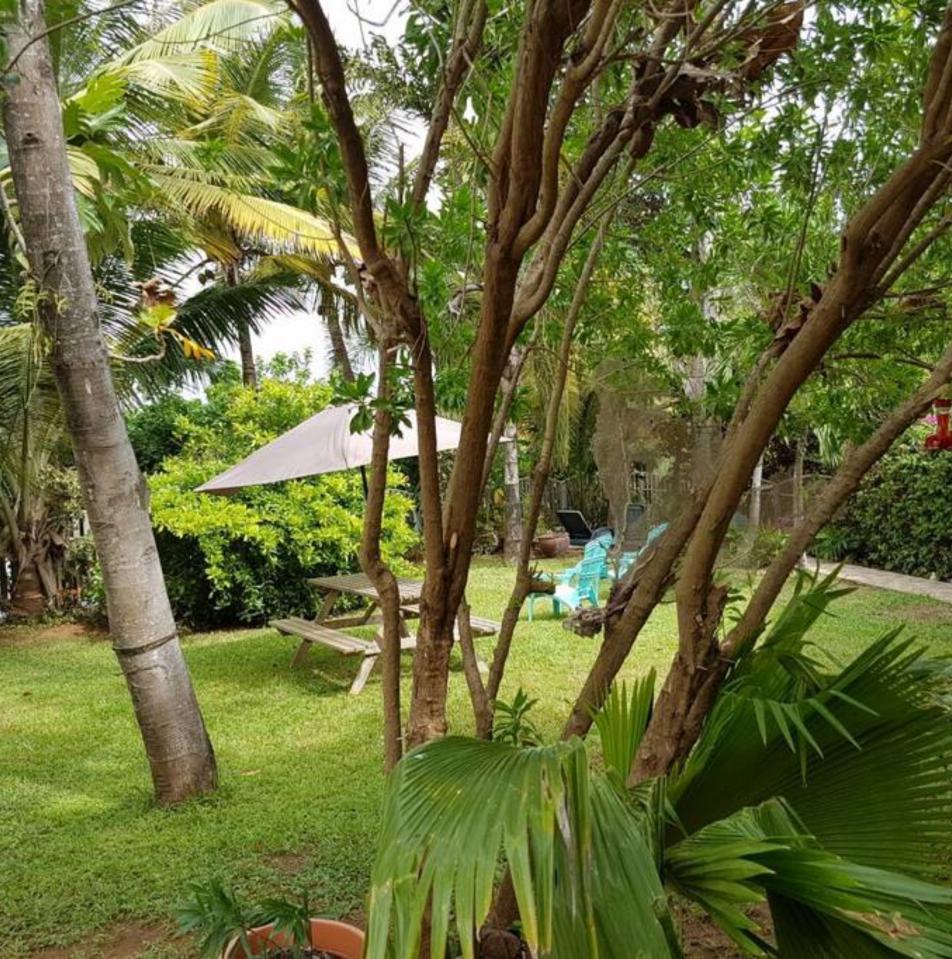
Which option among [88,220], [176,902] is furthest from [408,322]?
A: [88,220]

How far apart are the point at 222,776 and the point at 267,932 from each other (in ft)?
9.07

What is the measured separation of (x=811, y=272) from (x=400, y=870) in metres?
3.08

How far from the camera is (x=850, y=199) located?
333 cm

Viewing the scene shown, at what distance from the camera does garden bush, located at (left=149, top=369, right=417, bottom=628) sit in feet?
30.5

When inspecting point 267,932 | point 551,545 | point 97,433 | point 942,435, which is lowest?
point 267,932

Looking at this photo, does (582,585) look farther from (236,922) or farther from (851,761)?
(851,761)

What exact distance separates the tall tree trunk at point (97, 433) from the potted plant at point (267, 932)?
2009 millimetres

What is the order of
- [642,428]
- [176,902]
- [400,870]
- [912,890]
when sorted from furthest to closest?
[176,902] → [642,428] → [912,890] → [400,870]

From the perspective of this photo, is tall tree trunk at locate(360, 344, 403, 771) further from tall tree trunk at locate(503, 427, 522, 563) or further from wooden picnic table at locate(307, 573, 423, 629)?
tall tree trunk at locate(503, 427, 522, 563)

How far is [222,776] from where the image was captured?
4.96 m

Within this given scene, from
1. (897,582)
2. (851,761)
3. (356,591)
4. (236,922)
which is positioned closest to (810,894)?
(851,761)

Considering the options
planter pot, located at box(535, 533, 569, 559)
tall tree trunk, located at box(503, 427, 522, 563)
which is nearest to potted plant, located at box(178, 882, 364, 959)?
tall tree trunk, located at box(503, 427, 522, 563)

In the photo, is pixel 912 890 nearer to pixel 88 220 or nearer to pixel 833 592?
pixel 833 592

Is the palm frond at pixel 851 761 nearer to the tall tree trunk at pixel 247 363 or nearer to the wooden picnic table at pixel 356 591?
the wooden picnic table at pixel 356 591
